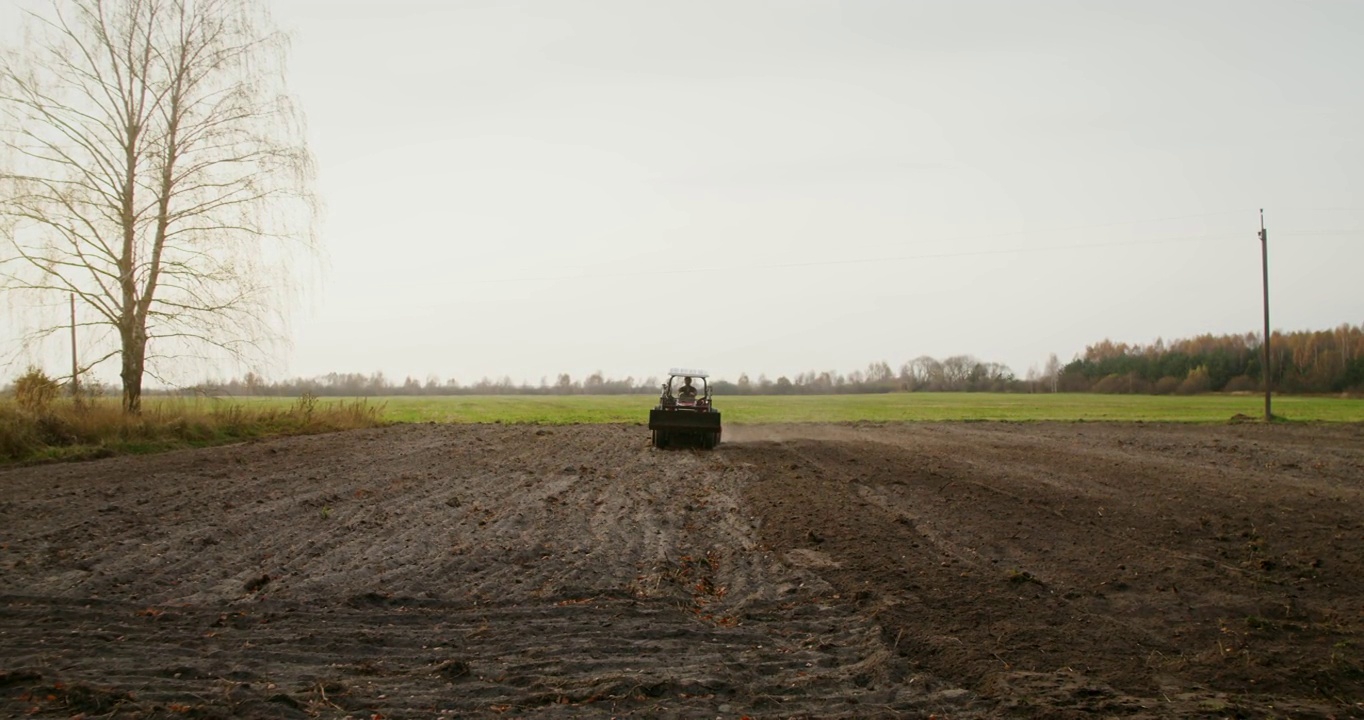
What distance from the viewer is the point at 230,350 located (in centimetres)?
2377

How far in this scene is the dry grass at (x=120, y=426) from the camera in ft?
60.2

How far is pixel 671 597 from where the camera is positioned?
7.91 meters

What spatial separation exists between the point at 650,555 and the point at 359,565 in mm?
3145

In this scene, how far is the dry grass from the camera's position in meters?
18.3

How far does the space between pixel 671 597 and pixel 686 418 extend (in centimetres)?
1649

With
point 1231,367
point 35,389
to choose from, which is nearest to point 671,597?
point 35,389

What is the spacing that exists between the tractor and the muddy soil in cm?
799

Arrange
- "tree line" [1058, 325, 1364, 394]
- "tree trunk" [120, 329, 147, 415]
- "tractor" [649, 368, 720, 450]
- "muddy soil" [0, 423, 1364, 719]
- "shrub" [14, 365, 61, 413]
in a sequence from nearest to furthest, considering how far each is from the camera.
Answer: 1. "muddy soil" [0, 423, 1364, 719]
2. "shrub" [14, 365, 61, 413]
3. "tree trunk" [120, 329, 147, 415]
4. "tractor" [649, 368, 720, 450]
5. "tree line" [1058, 325, 1364, 394]

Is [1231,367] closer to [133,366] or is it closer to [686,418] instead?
[686,418]

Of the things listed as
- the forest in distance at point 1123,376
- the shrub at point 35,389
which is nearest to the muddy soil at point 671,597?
the shrub at point 35,389

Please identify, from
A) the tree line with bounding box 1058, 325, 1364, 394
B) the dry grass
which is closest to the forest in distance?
the tree line with bounding box 1058, 325, 1364, 394

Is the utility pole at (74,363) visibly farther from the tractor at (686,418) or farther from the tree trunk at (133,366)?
the tractor at (686,418)

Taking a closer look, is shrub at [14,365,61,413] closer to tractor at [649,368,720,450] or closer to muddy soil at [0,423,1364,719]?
muddy soil at [0,423,1364,719]

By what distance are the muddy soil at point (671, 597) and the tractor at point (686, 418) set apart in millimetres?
7988
